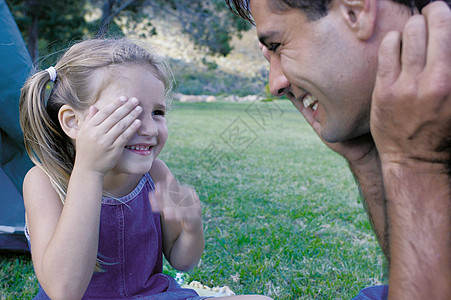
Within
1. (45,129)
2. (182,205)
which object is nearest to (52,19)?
(45,129)

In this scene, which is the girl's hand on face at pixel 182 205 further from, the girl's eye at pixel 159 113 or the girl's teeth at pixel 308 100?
the girl's teeth at pixel 308 100

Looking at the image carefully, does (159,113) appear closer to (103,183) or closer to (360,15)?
(103,183)

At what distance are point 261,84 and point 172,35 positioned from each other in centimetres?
423

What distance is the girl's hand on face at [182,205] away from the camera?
6.41 feet

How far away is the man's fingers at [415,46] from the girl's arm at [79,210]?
3.34ft

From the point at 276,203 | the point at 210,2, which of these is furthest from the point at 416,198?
the point at 210,2

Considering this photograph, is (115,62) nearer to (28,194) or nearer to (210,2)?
(28,194)

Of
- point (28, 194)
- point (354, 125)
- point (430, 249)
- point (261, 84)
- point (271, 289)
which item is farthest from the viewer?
point (261, 84)

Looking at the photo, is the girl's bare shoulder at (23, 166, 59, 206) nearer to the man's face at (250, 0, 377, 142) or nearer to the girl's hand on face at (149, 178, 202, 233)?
the girl's hand on face at (149, 178, 202, 233)

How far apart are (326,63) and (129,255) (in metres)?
1.26

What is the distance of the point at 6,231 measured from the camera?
10.4 ft

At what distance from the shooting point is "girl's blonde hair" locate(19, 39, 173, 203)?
192 centimetres

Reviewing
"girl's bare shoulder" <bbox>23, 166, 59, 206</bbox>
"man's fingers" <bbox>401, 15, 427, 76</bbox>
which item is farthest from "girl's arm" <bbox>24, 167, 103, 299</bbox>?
"man's fingers" <bbox>401, 15, 427, 76</bbox>

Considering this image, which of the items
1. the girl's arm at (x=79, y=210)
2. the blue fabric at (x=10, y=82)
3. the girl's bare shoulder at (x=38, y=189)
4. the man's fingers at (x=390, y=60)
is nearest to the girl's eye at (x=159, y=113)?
the girl's arm at (x=79, y=210)
